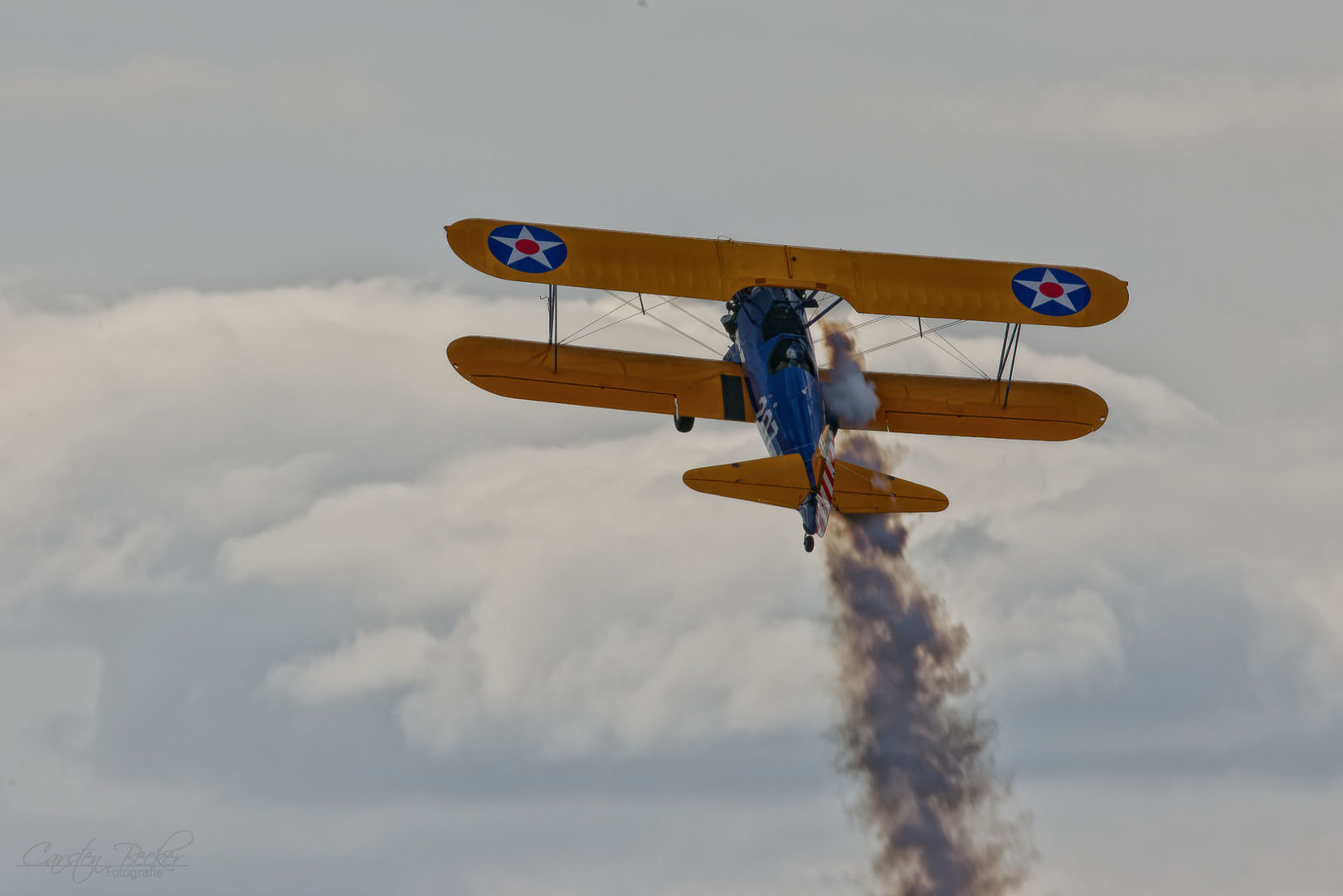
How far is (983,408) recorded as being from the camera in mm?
40750

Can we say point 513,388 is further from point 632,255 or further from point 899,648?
point 899,648

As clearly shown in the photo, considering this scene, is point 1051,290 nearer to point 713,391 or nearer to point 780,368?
point 780,368

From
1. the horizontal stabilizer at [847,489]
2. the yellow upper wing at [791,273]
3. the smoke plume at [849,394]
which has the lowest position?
the horizontal stabilizer at [847,489]

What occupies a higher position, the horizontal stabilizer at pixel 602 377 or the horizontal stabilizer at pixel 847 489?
the horizontal stabilizer at pixel 602 377

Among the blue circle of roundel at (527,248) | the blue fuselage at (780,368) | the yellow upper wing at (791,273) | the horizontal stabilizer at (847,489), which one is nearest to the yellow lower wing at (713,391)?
the blue fuselage at (780,368)

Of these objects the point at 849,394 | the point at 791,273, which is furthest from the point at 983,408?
the point at 791,273

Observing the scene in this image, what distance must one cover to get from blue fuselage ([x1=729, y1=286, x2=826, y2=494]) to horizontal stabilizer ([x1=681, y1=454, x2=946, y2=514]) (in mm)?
373

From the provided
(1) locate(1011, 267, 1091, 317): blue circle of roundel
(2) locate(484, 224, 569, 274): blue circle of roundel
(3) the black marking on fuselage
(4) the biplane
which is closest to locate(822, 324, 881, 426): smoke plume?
(4) the biplane

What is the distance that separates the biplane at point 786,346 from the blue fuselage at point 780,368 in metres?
0.03

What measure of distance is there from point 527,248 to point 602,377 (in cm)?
291

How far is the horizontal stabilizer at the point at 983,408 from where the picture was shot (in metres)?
40.5

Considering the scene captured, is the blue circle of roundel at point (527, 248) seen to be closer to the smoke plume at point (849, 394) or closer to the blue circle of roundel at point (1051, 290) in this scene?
the smoke plume at point (849, 394)

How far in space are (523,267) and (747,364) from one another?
4.91 meters

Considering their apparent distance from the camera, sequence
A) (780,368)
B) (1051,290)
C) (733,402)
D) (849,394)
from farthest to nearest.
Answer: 1. (1051,290)
2. (733,402)
3. (849,394)
4. (780,368)
